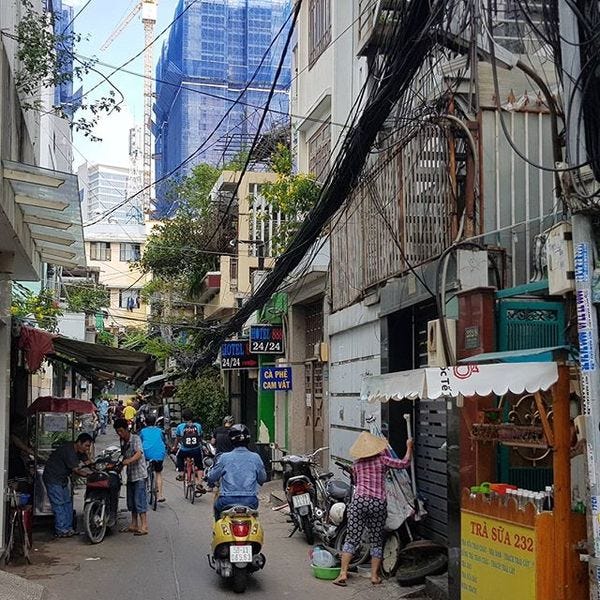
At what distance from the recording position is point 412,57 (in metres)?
6.43

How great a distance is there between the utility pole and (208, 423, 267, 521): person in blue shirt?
4564mm

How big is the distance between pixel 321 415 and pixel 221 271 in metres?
12.2

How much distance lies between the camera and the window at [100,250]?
5921 cm

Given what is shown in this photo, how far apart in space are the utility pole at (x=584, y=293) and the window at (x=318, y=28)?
12.2 metres

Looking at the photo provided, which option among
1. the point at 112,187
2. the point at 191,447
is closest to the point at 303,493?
the point at 191,447

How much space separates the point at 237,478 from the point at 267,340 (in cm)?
1174

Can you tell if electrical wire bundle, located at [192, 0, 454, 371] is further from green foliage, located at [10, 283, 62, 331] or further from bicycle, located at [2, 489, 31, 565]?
green foliage, located at [10, 283, 62, 331]

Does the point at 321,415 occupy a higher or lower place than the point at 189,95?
lower

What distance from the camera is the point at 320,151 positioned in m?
18.2

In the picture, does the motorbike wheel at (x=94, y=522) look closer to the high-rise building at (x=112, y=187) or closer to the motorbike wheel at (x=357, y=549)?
the motorbike wheel at (x=357, y=549)

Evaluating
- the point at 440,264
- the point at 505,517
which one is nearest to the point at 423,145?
the point at 440,264

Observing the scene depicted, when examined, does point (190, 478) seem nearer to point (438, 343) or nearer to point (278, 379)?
point (278, 379)

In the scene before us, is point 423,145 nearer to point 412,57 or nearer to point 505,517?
point 412,57

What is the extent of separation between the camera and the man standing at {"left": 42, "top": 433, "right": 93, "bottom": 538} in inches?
464
